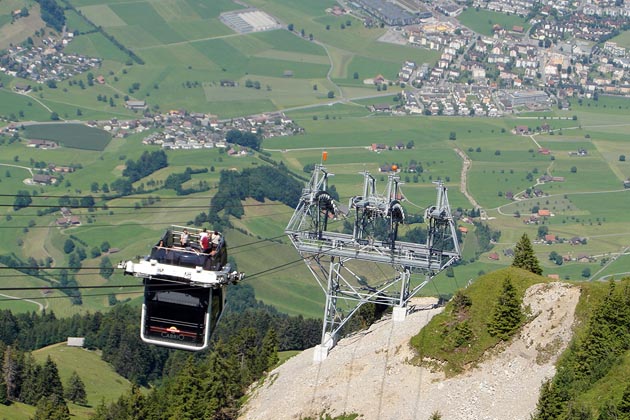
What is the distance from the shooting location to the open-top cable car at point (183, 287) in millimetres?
61625

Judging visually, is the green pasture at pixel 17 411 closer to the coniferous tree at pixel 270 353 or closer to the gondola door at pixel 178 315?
the coniferous tree at pixel 270 353

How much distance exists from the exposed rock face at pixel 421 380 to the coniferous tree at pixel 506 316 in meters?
0.62

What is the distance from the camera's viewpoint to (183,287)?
208ft

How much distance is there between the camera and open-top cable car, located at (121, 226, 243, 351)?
61.6m

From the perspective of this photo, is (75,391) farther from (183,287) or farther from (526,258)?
(183,287)

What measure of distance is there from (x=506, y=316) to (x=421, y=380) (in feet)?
18.7

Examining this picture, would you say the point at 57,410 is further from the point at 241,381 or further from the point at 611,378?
the point at 611,378

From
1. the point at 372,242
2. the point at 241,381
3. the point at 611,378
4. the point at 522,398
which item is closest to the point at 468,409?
the point at 522,398

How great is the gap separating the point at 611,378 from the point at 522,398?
16.5ft

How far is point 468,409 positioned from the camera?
75.9 metres

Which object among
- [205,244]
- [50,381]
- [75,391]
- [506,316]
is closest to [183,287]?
[205,244]

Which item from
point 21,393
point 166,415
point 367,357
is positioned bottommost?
point 21,393

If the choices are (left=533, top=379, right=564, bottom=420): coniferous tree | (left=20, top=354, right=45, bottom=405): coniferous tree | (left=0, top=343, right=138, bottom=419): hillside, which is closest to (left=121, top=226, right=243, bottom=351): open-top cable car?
(left=533, top=379, right=564, bottom=420): coniferous tree

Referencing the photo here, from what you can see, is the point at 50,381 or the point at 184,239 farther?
the point at 50,381
